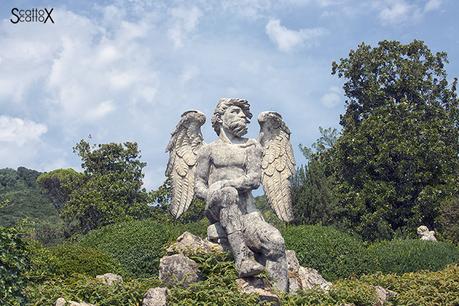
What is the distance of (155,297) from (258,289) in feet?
4.23

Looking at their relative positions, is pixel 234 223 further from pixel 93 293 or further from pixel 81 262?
pixel 81 262

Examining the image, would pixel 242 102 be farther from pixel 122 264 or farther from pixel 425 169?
pixel 425 169

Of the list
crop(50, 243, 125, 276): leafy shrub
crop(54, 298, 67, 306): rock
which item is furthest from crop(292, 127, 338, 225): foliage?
crop(54, 298, 67, 306): rock

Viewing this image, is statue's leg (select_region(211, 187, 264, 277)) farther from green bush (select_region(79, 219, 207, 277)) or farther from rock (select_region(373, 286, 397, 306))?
green bush (select_region(79, 219, 207, 277))

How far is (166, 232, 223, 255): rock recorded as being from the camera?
9570 millimetres

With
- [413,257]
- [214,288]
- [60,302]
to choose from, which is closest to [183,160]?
[214,288]

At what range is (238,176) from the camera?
32.8 ft

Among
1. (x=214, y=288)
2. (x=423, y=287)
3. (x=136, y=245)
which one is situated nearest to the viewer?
(x=214, y=288)

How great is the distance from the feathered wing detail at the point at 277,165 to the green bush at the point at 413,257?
610cm

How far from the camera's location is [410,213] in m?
26.1

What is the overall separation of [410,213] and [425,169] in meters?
1.62

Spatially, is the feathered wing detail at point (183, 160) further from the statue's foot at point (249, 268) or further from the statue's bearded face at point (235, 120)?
the statue's foot at point (249, 268)

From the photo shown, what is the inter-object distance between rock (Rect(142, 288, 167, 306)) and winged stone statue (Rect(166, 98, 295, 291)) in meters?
1.12

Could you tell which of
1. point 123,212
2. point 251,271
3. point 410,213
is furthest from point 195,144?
point 123,212
